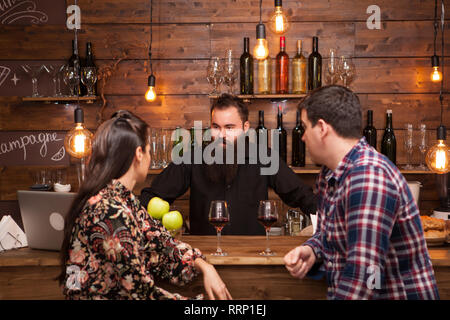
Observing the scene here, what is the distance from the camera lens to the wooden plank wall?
3.46m

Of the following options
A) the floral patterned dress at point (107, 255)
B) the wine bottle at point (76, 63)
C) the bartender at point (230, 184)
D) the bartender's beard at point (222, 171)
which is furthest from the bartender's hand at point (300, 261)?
the wine bottle at point (76, 63)

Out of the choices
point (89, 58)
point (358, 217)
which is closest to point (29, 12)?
point (89, 58)

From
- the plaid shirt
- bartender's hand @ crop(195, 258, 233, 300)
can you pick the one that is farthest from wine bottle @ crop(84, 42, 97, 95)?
the plaid shirt

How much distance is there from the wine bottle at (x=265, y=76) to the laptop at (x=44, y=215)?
1.94 meters

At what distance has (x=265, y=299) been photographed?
176cm

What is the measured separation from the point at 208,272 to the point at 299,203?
1380 millimetres

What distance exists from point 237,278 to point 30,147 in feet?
8.23

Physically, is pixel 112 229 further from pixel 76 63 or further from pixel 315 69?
pixel 315 69

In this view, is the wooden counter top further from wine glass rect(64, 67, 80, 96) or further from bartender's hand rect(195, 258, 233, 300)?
wine glass rect(64, 67, 80, 96)

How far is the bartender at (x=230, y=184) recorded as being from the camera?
9.02 feet

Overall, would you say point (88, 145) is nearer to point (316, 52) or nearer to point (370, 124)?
point (316, 52)

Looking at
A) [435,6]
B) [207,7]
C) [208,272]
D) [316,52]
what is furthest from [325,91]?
[435,6]

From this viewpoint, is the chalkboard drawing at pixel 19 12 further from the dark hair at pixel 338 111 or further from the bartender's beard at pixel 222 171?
the dark hair at pixel 338 111

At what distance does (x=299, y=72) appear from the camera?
3361 mm
